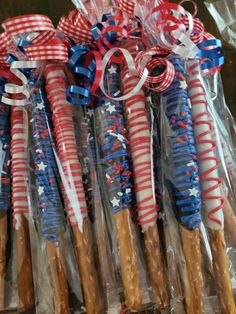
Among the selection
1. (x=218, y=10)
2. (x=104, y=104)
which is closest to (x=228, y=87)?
(x=218, y=10)

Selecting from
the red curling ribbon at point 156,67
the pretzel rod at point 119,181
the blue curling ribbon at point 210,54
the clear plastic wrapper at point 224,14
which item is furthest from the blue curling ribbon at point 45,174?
the clear plastic wrapper at point 224,14

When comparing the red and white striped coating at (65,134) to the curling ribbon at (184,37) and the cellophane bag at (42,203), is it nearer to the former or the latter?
the cellophane bag at (42,203)

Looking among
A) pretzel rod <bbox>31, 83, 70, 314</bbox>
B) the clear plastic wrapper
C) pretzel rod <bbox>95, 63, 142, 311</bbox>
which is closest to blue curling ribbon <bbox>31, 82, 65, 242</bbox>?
pretzel rod <bbox>31, 83, 70, 314</bbox>

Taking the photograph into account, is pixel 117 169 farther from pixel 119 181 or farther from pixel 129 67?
pixel 129 67

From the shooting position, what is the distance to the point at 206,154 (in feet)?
2.59

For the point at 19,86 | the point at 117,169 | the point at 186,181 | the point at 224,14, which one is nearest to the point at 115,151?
the point at 117,169

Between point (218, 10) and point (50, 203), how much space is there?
610 mm

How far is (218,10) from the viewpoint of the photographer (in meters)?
1.01

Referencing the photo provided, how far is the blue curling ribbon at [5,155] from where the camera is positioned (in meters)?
0.88

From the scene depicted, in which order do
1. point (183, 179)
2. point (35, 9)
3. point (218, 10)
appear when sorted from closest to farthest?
point (183, 179) → point (218, 10) → point (35, 9)

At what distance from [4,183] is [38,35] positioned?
0.31 m

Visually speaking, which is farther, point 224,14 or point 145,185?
point 224,14

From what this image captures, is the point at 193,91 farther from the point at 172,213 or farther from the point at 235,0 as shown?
the point at 235,0

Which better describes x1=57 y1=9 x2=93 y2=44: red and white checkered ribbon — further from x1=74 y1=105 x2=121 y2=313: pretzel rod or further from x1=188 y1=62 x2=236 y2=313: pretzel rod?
x1=188 y1=62 x2=236 y2=313: pretzel rod
